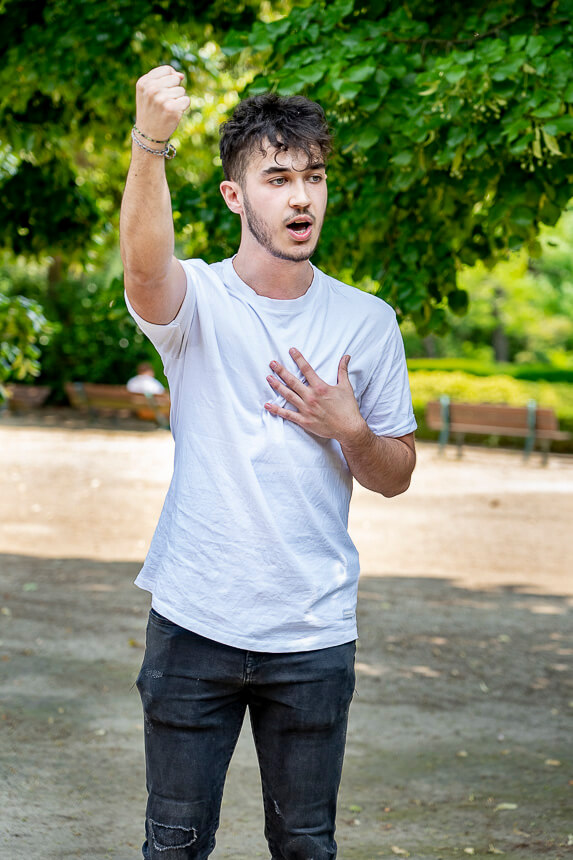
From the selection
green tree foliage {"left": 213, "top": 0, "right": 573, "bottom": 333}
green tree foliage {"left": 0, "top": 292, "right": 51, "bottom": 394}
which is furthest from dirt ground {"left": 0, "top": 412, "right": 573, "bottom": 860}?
green tree foliage {"left": 213, "top": 0, "right": 573, "bottom": 333}

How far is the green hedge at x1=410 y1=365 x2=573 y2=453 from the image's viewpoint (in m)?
19.2

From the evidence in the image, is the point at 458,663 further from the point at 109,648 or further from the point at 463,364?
the point at 463,364

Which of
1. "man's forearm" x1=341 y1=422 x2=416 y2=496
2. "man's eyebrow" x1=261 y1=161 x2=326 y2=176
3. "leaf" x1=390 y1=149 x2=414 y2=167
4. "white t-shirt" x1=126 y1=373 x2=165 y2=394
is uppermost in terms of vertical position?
"leaf" x1=390 y1=149 x2=414 y2=167

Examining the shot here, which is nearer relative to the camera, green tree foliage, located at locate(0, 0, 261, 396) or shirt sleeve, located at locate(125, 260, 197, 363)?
shirt sleeve, located at locate(125, 260, 197, 363)

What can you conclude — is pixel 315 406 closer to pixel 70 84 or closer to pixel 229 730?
pixel 229 730

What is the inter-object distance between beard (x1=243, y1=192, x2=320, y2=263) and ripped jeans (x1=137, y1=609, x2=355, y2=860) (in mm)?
759

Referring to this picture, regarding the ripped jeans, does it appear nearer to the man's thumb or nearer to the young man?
the young man

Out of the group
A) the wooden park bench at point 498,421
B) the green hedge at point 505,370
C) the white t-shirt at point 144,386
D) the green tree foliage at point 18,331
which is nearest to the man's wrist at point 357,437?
the green tree foliage at point 18,331

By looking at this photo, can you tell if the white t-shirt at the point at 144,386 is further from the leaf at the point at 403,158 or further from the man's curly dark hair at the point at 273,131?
the man's curly dark hair at the point at 273,131

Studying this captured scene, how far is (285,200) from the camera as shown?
218 centimetres

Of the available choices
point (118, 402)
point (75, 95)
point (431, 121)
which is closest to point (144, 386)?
point (118, 402)

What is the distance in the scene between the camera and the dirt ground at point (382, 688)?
13.2ft

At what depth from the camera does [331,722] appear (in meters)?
2.26

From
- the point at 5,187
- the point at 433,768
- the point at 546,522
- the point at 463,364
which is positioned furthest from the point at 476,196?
the point at 463,364
